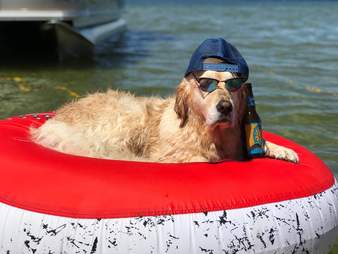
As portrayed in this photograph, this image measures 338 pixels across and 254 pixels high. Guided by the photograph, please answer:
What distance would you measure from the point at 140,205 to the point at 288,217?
0.92 m

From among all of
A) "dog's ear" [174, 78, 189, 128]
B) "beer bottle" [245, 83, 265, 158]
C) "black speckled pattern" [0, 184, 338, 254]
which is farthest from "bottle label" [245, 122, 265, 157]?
"black speckled pattern" [0, 184, 338, 254]

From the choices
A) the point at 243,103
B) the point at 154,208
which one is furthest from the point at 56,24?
the point at 154,208

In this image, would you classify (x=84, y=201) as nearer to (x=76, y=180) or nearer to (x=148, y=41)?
(x=76, y=180)

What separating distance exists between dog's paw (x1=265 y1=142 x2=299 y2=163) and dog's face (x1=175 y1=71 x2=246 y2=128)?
0.30m

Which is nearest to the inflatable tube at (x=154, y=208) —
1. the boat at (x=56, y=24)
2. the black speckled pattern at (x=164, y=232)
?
the black speckled pattern at (x=164, y=232)

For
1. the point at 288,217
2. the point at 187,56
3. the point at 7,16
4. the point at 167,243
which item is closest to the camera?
the point at 167,243

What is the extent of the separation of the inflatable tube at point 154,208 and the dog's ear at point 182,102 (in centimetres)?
59

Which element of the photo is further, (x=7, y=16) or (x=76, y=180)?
(x=7, y=16)

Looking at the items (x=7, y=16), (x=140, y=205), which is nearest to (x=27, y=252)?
(x=140, y=205)

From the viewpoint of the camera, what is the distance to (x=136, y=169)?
3.70 metres

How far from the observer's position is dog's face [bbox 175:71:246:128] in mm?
3992

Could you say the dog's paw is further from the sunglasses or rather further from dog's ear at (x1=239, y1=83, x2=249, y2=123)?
the sunglasses

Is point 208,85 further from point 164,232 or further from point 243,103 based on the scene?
point 164,232

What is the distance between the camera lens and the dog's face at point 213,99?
399 centimetres
